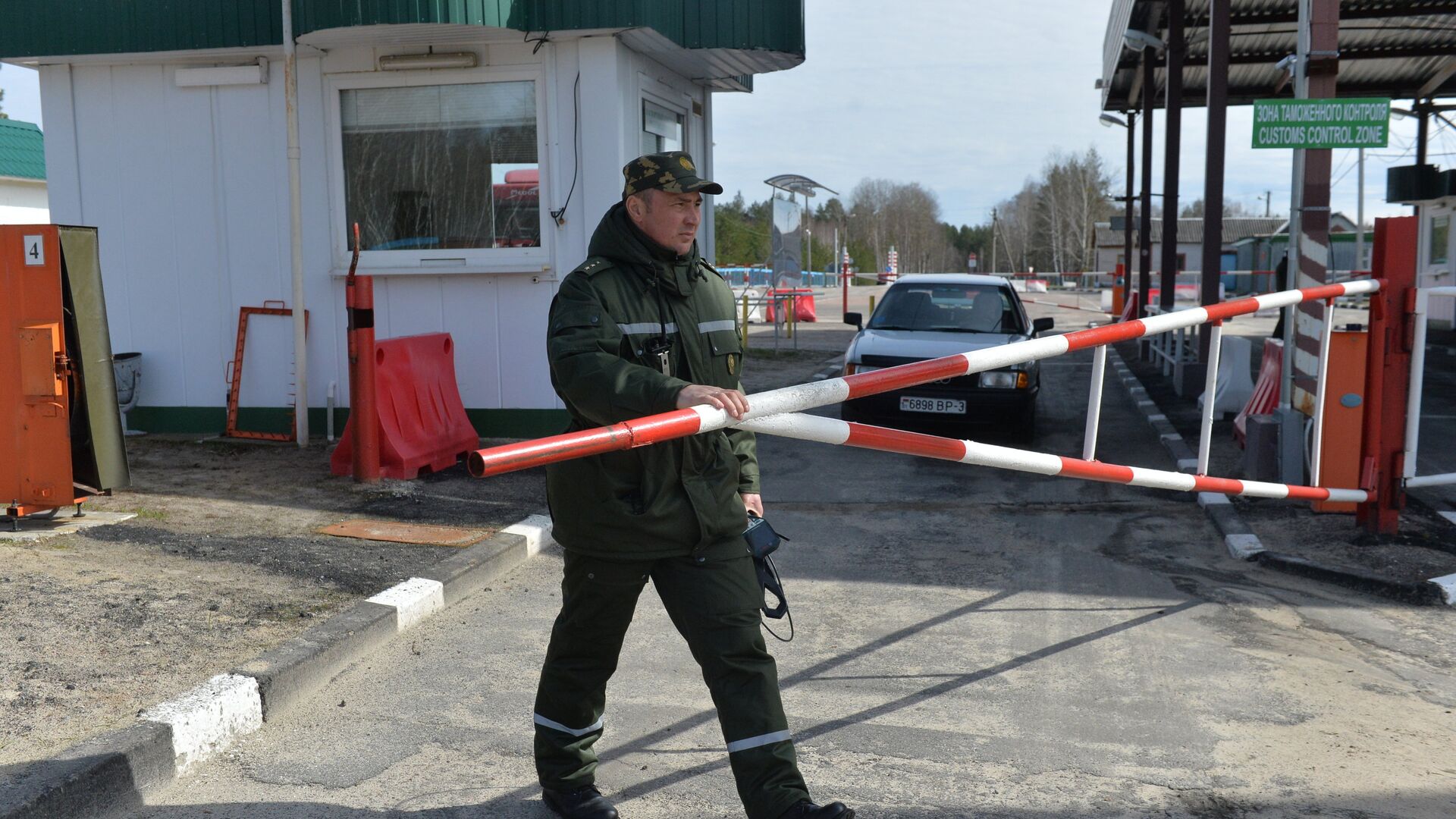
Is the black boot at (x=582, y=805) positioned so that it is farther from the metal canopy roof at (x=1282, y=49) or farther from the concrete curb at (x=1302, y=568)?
the metal canopy roof at (x=1282, y=49)

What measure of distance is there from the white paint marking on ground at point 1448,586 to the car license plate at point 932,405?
16.7 ft

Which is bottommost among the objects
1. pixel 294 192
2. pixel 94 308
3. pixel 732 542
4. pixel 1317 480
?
pixel 1317 480

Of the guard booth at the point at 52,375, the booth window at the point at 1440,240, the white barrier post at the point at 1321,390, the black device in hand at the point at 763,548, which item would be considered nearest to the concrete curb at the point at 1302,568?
the white barrier post at the point at 1321,390

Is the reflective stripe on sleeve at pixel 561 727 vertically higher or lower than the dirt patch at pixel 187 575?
higher

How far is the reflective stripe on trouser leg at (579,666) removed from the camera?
10.7 feet

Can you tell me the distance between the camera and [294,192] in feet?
30.5

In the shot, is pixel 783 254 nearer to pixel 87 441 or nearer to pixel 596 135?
pixel 596 135

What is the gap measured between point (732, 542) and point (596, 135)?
6.49 meters

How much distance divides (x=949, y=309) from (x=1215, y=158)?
153 inches

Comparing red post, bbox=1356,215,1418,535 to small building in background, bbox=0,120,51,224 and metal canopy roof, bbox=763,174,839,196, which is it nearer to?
metal canopy roof, bbox=763,174,839,196

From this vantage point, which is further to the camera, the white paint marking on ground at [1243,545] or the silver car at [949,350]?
the silver car at [949,350]

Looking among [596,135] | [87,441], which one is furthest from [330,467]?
[596,135]

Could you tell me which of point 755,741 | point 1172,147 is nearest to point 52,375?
point 755,741

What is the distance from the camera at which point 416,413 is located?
28.2ft
